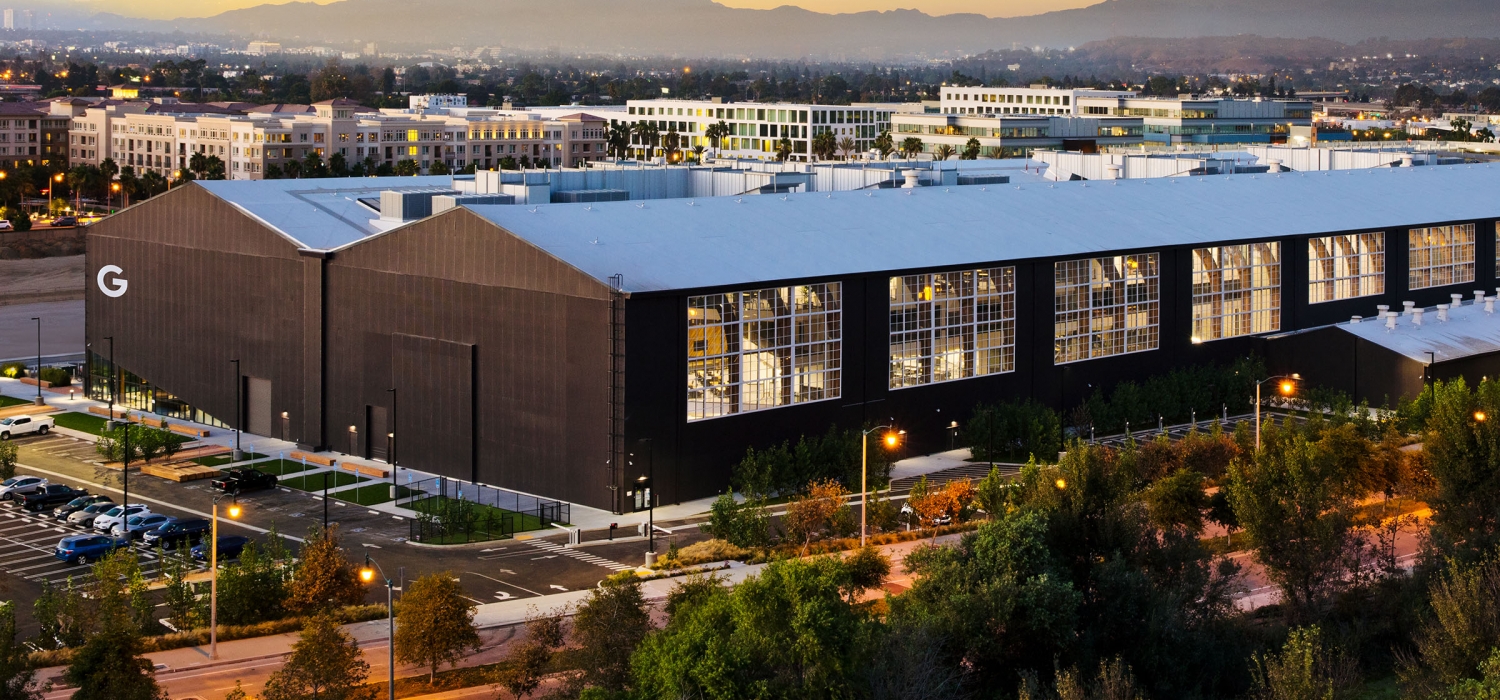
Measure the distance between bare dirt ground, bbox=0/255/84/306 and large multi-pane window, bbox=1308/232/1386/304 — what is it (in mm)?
90764

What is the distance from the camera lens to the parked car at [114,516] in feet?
205

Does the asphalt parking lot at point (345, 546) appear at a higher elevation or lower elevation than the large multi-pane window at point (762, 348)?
lower

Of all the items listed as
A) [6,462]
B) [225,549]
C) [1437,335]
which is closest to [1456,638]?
[225,549]

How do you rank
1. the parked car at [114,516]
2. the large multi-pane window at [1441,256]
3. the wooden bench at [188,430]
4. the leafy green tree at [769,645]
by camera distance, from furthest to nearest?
the large multi-pane window at [1441,256], the wooden bench at [188,430], the parked car at [114,516], the leafy green tree at [769,645]

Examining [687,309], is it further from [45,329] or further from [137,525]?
[45,329]

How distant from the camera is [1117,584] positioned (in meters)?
48.3

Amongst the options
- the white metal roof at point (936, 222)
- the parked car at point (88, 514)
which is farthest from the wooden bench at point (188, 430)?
the white metal roof at point (936, 222)

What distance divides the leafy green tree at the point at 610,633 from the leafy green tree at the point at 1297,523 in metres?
19.9

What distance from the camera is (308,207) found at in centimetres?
8625

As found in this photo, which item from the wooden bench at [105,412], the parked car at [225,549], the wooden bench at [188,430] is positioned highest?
the wooden bench at [105,412]

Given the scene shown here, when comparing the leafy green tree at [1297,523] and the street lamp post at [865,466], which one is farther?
the street lamp post at [865,466]

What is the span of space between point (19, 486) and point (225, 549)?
13484 millimetres

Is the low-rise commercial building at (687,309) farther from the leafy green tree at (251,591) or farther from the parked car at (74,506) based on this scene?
the leafy green tree at (251,591)

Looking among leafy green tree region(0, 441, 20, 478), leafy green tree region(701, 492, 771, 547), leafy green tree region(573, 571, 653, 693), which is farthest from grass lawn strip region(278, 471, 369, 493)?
leafy green tree region(573, 571, 653, 693)
